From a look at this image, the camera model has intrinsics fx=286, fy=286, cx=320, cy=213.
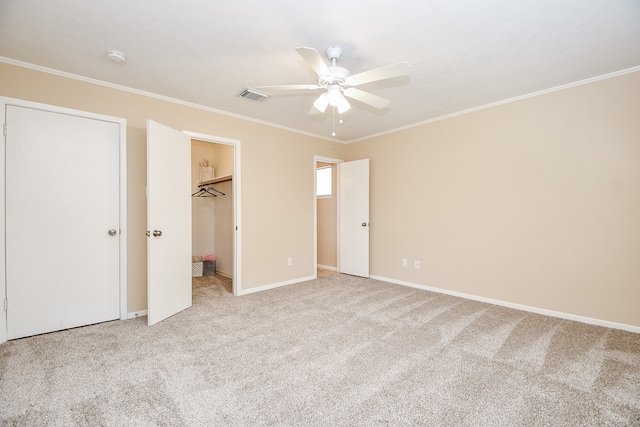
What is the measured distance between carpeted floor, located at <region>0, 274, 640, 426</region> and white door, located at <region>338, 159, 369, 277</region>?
1.83 metres

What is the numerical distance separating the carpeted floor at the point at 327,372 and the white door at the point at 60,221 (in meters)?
0.26

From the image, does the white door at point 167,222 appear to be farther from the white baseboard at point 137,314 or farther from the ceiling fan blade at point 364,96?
the ceiling fan blade at point 364,96

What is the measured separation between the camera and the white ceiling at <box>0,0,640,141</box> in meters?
1.89

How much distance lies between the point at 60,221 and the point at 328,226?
13.6 feet

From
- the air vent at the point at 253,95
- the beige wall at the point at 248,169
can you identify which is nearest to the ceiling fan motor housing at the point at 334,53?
Answer: the air vent at the point at 253,95

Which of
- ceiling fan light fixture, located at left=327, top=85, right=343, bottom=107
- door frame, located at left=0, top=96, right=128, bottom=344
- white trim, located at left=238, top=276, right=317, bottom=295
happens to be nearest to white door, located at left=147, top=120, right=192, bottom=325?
door frame, located at left=0, top=96, right=128, bottom=344

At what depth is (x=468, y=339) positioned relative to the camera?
8.39ft

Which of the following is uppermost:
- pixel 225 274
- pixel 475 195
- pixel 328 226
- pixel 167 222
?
pixel 475 195

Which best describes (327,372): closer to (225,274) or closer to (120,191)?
(120,191)

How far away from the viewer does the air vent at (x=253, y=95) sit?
3124 millimetres

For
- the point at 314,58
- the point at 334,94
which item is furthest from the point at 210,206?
the point at 314,58

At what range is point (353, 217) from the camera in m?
5.12

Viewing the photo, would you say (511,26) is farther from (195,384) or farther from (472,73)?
(195,384)

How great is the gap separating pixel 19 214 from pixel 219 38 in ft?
7.79
